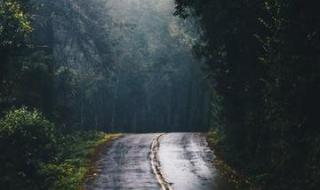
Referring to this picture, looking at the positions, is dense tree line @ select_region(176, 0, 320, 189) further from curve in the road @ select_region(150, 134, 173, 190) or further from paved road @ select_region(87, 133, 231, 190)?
curve in the road @ select_region(150, 134, 173, 190)

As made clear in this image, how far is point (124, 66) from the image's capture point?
274 feet

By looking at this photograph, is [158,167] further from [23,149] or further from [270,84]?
[270,84]

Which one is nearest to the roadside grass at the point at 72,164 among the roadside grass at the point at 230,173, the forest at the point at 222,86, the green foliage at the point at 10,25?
the forest at the point at 222,86

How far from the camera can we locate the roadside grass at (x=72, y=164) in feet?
77.1

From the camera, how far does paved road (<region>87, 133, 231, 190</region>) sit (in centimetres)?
2284

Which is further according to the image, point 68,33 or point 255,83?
point 68,33

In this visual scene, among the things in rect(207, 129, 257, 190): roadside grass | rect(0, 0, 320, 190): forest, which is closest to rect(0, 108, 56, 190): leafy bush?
rect(0, 0, 320, 190): forest

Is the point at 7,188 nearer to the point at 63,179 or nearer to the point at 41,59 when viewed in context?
the point at 63,179

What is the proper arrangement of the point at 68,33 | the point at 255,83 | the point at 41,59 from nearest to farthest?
the point at 255,83 < the point at 41,59 < the point at 68,33

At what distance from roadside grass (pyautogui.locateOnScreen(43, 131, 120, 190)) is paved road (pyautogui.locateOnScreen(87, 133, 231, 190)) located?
2.12 feet

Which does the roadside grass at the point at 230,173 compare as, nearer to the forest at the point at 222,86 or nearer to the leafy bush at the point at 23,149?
the forest at the point at 222,86

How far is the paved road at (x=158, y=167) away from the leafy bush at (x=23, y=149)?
2.70 metres

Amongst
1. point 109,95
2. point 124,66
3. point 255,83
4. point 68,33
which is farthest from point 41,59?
point 109,95

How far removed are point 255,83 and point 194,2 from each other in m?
4.36
